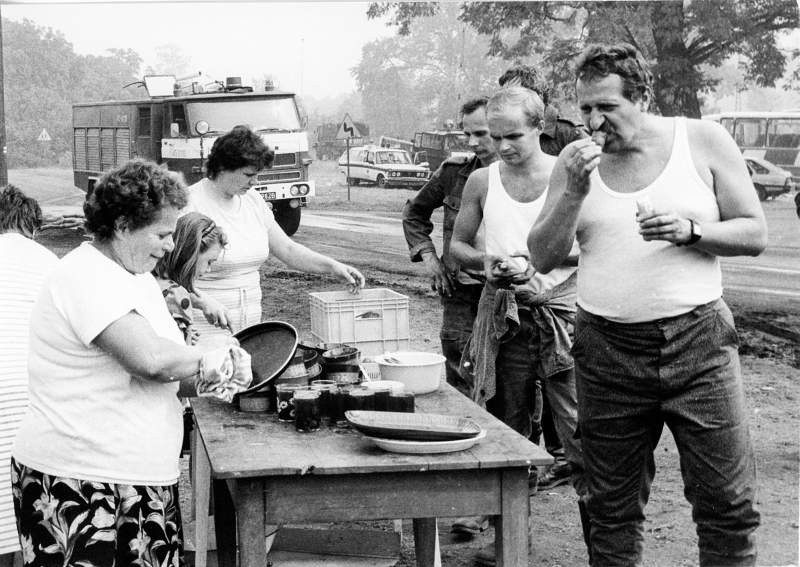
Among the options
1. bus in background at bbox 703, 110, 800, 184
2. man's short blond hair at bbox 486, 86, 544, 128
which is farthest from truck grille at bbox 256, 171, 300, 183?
man's short blond hair at bbox 486, 86, 544, 128

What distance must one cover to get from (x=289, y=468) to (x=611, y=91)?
116 cm

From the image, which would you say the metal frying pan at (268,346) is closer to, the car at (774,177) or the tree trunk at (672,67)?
the tree trunk at (672,67)

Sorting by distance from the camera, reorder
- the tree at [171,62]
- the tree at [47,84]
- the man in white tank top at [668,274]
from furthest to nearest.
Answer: the tree at [171,62] → the tree at [47,84] → the man in white tank top at [668,274]

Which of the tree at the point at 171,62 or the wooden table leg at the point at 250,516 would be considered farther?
the tree at the point at 171,62

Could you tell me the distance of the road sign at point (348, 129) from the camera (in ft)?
22.9

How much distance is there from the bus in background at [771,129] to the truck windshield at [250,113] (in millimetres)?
3280

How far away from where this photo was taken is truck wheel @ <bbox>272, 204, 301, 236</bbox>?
25.3 ft

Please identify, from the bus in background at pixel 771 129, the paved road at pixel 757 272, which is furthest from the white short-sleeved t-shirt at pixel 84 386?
the bus in background at pixel 771 129

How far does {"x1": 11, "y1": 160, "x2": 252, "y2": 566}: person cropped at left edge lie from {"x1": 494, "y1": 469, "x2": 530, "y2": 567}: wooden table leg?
0.67m

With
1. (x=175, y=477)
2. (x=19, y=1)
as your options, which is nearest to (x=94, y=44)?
(x=19, y=1)

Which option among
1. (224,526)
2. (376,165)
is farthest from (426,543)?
A: (376,165)

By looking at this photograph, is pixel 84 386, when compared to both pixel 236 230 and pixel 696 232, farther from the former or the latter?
pixel 236 230

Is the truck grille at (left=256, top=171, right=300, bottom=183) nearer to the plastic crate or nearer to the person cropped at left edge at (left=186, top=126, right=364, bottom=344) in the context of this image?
the person cropped at left edge at (left=186, top=126, right=364, bottom=344)

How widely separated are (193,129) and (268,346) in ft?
14.6
